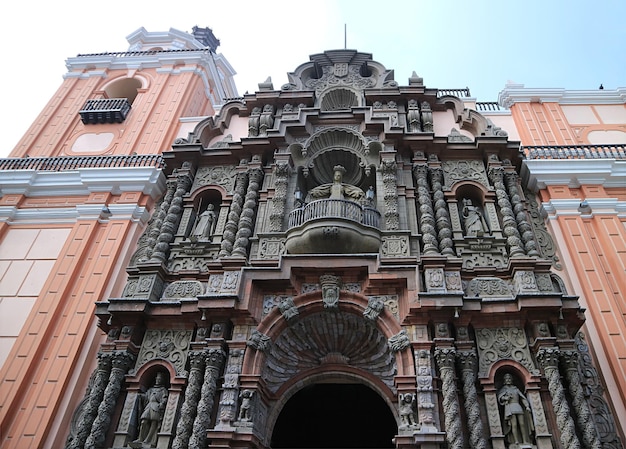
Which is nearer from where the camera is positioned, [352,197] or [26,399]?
[26,399]

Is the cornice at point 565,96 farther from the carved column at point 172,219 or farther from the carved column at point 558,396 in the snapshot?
the carved column at point 172,219

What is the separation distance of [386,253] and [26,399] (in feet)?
26.2

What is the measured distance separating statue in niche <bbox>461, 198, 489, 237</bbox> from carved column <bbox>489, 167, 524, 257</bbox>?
47 cm

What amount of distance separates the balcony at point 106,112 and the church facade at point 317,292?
195cm

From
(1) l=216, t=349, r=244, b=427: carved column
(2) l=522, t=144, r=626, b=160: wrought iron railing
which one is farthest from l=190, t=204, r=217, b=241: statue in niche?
(2) l=522, t=144, r=626, b=160: wrought iron railing

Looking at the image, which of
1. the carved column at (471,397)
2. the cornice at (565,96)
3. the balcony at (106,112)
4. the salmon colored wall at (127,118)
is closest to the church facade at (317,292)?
the carved column at (471,397)

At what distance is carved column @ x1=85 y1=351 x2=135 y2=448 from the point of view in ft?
28.4

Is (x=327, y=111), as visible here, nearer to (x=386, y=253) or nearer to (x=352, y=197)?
(x=352, y=197)

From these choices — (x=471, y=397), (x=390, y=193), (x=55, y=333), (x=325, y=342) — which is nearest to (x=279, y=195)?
(x=390, y=193)

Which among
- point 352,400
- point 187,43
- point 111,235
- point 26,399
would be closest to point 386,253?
point 352,400

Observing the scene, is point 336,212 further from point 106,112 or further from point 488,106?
point 106,112

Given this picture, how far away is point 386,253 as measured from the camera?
34.3ft

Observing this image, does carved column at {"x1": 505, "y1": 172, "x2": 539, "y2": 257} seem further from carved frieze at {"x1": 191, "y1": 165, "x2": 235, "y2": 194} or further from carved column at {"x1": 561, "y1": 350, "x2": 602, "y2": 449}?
carved frieze at {"x1": 191, "y1": 165, "x2": 235, "y2": 194}

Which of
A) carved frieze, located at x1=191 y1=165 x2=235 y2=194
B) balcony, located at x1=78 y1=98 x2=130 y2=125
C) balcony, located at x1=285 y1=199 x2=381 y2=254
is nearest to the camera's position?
balcony, located at x1=285 y1=199 x2=381 y2=254
